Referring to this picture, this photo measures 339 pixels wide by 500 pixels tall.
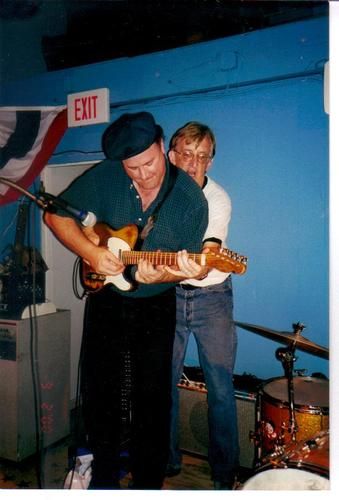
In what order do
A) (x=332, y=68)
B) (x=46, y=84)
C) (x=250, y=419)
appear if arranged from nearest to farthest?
(x=332, y=68), (x=250, y=419), (x=46, y=84)

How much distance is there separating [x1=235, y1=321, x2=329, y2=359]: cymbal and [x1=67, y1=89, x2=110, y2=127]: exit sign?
1285 mm

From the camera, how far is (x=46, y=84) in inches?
85.9

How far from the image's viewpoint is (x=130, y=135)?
6.75ft

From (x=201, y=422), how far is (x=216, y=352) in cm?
37

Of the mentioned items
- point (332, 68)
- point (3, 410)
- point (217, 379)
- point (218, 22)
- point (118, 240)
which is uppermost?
point (218, 22)

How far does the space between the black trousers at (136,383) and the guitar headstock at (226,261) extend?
27cm

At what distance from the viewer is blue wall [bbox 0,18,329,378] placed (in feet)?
6.15

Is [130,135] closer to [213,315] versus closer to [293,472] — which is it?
[213,315]

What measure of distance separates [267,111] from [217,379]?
4.23ft

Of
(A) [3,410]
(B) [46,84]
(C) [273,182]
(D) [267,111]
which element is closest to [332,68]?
(D) [267,111]

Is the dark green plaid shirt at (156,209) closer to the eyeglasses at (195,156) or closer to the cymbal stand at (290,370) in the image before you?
the eyeglasses at (195,156)

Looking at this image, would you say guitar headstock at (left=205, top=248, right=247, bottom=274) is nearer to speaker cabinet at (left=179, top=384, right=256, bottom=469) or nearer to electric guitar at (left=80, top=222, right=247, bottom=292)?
electric guitar at (left=80, top=222, right=247, bottom=292)

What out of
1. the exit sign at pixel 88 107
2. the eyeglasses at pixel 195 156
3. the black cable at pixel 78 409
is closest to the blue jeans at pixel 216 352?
the black cable at pixel 78 409

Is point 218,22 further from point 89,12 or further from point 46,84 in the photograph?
point 46,84
